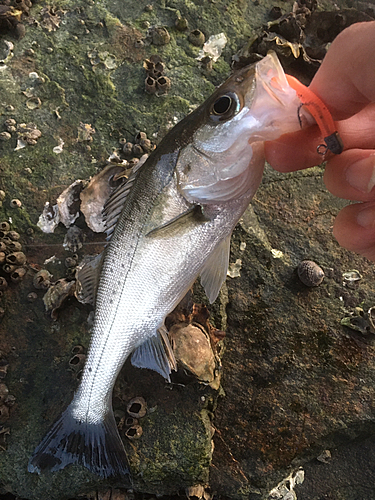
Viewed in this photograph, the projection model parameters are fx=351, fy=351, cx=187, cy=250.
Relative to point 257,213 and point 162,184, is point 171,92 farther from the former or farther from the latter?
point 162,184

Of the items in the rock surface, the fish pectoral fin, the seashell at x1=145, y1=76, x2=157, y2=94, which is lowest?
the rock surface

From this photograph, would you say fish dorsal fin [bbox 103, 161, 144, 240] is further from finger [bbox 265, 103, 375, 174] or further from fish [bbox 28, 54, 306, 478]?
finger [bbox 265, 103, 375, 174]

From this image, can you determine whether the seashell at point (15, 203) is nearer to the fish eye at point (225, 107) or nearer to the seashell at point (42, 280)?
the seashell at point (42, 280)

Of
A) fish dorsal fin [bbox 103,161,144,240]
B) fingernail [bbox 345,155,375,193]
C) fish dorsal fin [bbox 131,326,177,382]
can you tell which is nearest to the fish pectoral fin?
fish dorsal fin [bbox 103,161,144,240]

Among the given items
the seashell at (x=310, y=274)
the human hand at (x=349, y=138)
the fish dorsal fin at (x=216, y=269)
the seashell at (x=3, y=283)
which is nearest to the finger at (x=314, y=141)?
the human hand at (x=349, y=138)

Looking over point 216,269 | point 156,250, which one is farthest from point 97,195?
point 216,269

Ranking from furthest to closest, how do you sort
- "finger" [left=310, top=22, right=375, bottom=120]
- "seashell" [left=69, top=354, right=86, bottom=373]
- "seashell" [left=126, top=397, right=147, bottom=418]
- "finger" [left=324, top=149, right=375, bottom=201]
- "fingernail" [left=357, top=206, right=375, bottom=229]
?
"seashell" [left=69, top=354, right=86, bottom=373] → "seashell" [left=126, top=397, right=147, bottom=418] → "fingernail" [left=357, top=206, right=375, bottom=229] → "finger" [left=324, top=149, right=375, bottom=201] → "finger" [left=310, top=22, right=375, bottom=120]

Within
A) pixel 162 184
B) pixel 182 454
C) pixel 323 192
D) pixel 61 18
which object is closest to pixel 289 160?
pixel 162 184
